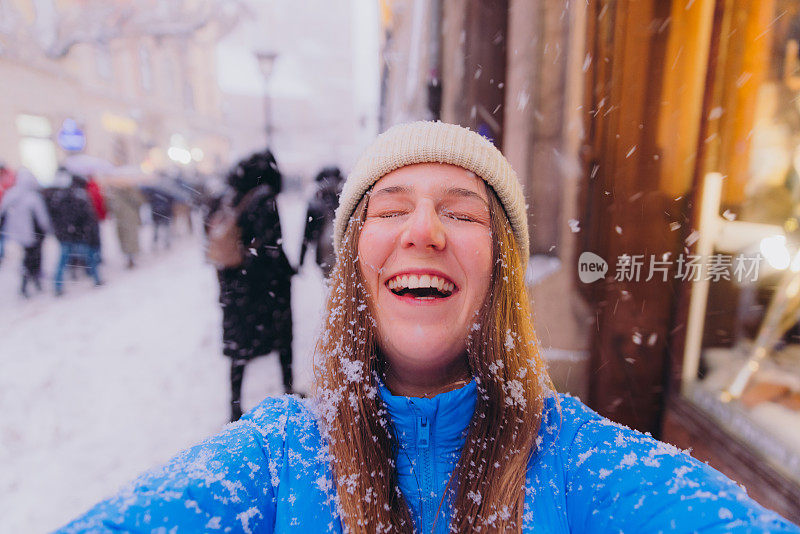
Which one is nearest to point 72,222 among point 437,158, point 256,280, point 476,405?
point 256,280

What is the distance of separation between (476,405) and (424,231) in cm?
49

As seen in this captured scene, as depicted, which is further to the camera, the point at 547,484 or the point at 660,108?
the point at 660,108

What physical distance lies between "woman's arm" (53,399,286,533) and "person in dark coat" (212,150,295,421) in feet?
5.60

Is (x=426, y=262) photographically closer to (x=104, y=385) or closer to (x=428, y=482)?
(x=428, y=482)

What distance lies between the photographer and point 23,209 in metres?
5.66

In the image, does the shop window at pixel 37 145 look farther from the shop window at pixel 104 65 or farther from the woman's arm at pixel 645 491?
the woman's arm at pixel 645 491

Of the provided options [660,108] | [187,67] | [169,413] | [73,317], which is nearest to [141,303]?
[73,317]

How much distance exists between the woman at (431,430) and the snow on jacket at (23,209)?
6.67 metres

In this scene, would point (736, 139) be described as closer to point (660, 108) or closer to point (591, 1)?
point (660, 108)

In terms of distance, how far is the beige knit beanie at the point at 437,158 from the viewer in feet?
3.99

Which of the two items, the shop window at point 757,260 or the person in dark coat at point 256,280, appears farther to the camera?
the person in dark coat at point 256,280

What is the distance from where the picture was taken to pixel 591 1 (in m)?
2.23

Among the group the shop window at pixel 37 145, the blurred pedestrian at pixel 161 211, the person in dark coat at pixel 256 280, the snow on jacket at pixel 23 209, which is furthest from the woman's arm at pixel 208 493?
the shop window at pixel 37 145

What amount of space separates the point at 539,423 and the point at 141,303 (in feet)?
21.8
